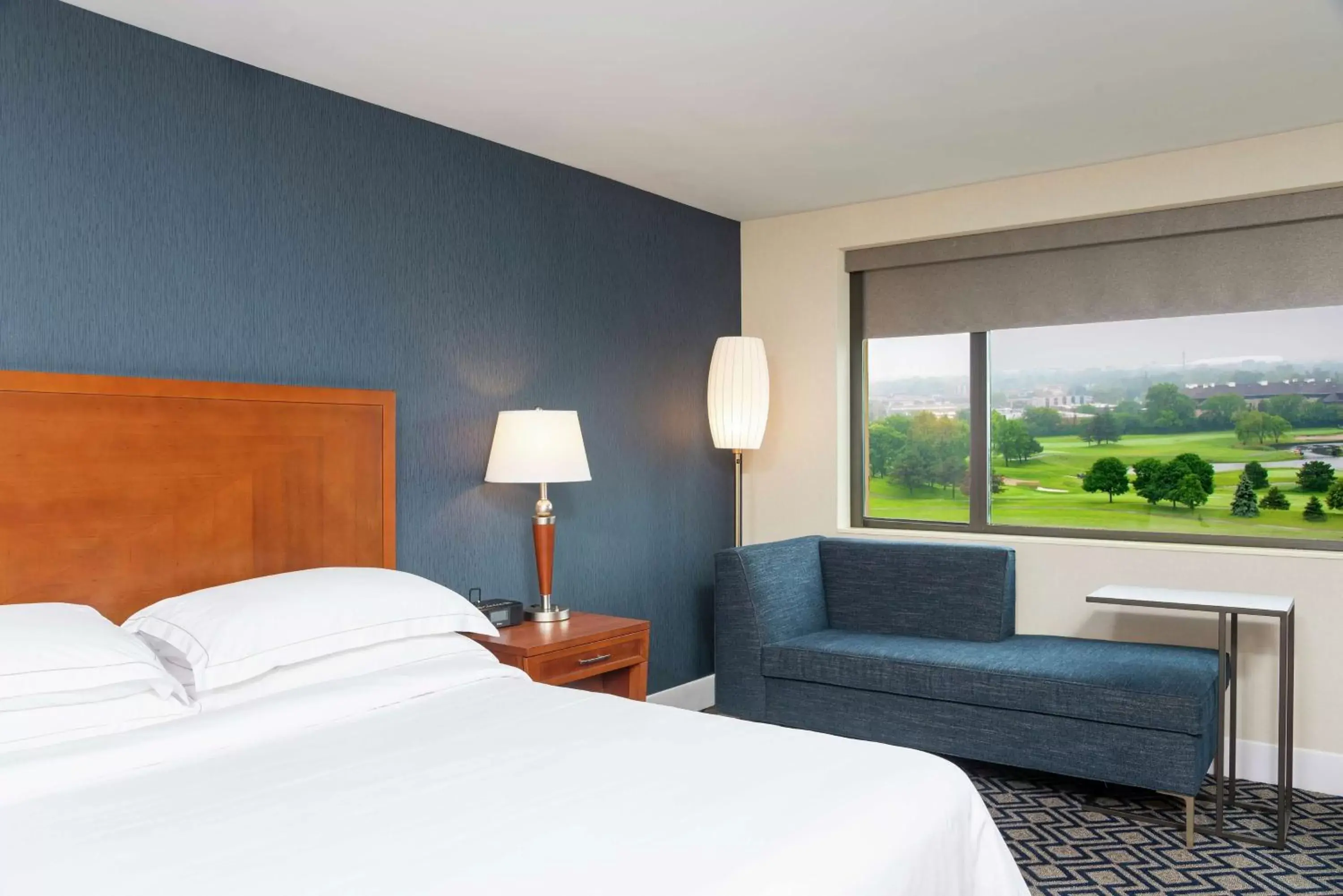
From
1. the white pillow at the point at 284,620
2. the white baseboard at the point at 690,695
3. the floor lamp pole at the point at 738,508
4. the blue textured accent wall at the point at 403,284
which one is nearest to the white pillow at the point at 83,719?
the white pillow at the point at 284,620

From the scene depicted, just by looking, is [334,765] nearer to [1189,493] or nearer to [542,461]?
[542,461]

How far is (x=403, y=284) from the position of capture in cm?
341

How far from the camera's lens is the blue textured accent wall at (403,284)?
259cm

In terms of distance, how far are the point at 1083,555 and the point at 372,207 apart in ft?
9.83

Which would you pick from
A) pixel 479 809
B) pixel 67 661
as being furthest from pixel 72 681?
pixel 479 809

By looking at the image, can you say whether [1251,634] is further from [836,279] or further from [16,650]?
[16,650]

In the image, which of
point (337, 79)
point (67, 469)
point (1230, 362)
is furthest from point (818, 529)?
point (67, 469)

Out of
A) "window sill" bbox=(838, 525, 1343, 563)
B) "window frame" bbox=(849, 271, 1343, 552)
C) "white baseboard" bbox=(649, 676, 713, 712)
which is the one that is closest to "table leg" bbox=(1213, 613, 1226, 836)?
"window sill" bbox=(838, 525, 1343, 563)

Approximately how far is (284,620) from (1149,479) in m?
3.35

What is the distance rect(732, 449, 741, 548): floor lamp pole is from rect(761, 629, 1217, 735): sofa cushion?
959 millimetres

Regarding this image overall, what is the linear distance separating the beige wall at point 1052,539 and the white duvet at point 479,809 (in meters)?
2.24

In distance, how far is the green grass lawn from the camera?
12.6 feet

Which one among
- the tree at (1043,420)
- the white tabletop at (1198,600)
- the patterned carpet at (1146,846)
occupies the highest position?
the tree at (1043,420)

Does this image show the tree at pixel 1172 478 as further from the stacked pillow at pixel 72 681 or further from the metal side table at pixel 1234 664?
the stacked pillow at pixel 72 681
